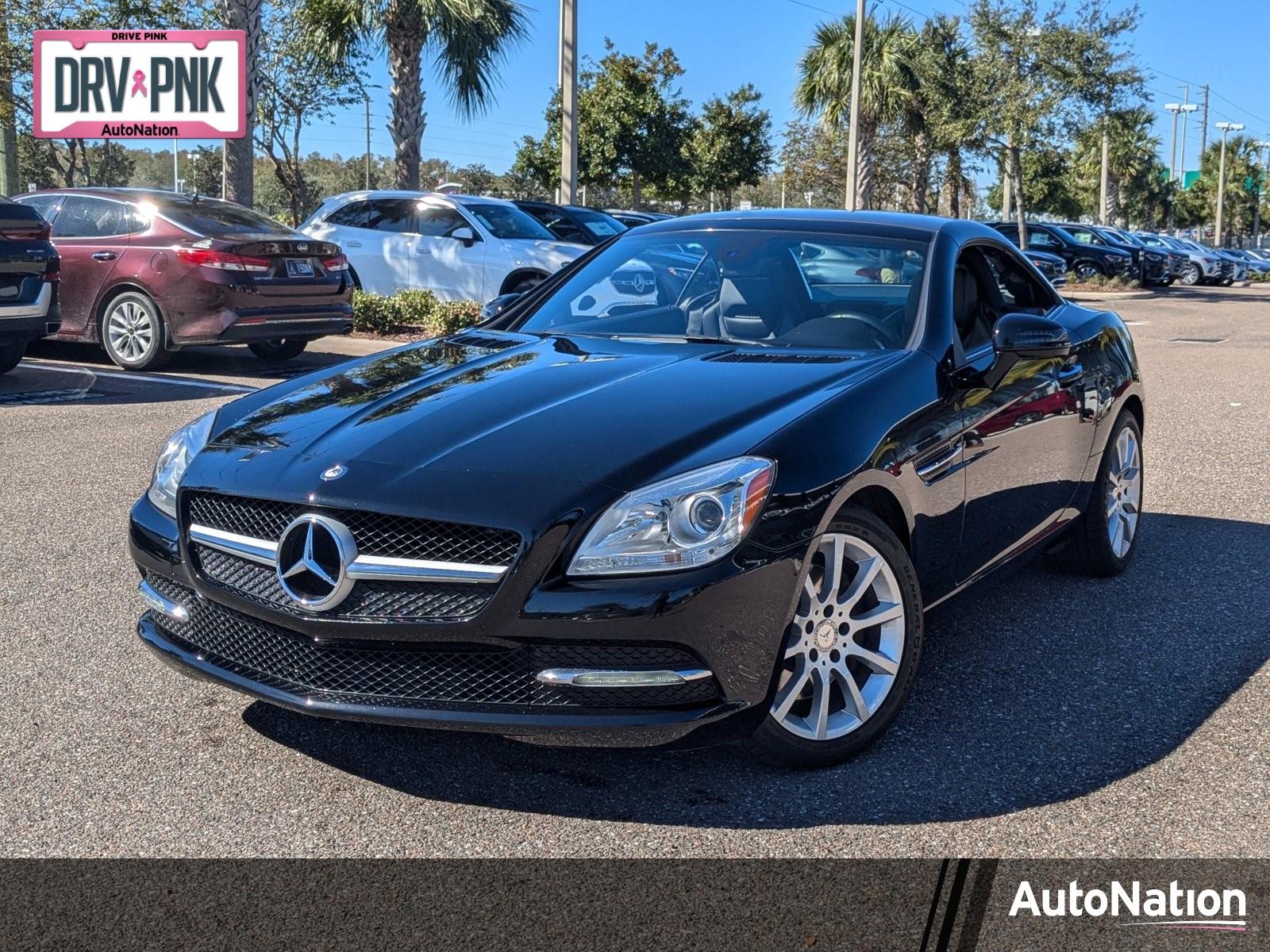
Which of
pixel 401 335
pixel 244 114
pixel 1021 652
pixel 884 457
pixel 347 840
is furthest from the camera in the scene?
pixel 244 114

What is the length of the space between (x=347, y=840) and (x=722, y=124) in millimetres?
39064

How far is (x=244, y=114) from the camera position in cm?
1741

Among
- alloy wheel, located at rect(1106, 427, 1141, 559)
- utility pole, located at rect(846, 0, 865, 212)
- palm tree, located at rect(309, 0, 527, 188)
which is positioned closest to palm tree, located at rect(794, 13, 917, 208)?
utility pole, located at rect(846, 0, 865, 212)

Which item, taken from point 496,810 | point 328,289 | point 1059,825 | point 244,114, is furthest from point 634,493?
point 244,114

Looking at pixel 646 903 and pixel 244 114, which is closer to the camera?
pixel 646 903

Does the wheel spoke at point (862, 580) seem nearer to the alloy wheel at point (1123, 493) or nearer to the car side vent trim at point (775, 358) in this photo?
the car side vent trim at point (775, 358)

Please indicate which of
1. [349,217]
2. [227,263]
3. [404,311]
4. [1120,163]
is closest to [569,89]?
[349,217]

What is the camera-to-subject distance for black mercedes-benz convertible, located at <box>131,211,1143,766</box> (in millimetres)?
3191

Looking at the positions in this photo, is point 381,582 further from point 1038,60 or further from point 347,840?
point 1038,60

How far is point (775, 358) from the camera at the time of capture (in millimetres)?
4281

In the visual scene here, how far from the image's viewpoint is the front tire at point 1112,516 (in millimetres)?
5500

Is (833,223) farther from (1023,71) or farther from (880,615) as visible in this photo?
(1023,71)

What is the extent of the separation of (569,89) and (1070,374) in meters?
15.8

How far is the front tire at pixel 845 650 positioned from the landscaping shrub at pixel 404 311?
1164cm
